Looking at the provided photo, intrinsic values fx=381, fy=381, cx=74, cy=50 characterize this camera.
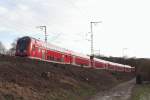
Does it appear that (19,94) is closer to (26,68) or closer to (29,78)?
(29,78)

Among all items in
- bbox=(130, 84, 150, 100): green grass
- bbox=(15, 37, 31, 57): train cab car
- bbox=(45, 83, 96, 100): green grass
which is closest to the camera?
bbox=(45, 83, 96, 100): green grass

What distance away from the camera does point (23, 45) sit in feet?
140

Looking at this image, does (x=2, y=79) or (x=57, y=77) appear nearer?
(x=2, y=79)

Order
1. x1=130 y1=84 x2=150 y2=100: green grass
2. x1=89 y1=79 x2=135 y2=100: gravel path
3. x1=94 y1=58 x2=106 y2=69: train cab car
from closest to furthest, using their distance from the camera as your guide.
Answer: x1=130 y1=84 x2=150 y2=100: green grass
x1=89 y1=79 x2=135 y2=100: gravel path
x1=94 y1=58 x2=106 y2=69: train cab car

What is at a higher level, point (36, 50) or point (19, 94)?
point (36, 50)

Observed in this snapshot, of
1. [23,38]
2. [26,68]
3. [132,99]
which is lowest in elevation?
[132,99]

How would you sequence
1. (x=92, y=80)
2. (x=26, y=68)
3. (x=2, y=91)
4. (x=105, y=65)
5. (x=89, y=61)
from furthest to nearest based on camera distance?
1. (x=105, y=65)
2. (x=89, y=61)
3. (x=92, y=80)
4. (x=26, y=68)
5. (x=2, y=91)

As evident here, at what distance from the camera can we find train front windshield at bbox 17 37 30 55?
42.2 meters

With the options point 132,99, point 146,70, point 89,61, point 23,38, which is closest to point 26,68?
point 132,99

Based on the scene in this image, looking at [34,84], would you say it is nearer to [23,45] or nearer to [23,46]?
[23,46]

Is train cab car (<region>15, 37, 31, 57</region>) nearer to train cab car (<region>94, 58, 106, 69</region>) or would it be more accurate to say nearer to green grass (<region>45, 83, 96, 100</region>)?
green grass (<region>45, 83, 96, 100</region>)

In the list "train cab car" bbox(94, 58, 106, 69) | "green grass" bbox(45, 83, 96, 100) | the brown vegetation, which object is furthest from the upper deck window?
"train cab car" bbox(94, 58, 106, 69)

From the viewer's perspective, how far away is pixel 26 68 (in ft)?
103

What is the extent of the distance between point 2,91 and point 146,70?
41544 millimetres
